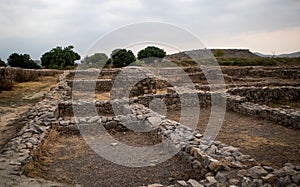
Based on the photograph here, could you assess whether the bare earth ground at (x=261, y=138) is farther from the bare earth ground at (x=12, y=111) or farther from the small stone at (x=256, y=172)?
the bare earth ground at (x=12, y=111)

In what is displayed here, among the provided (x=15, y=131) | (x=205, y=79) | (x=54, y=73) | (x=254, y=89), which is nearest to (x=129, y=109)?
(x=15, y=131)

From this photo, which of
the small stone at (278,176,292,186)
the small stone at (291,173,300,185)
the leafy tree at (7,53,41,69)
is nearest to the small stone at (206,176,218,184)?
the small stone at (278,176,292,186)

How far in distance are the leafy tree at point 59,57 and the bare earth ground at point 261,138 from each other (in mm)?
35022

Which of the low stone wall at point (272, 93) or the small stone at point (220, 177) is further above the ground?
the low stone wall at point (272, 93)

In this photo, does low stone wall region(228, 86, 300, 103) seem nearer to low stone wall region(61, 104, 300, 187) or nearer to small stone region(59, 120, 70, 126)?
low stone wall region(61, 104, 300, 187)

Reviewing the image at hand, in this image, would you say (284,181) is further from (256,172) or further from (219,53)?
(219,53)

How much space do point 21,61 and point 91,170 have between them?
111 ft

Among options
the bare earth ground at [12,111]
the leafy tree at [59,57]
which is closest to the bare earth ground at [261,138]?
the bare earth ground at [12,111]

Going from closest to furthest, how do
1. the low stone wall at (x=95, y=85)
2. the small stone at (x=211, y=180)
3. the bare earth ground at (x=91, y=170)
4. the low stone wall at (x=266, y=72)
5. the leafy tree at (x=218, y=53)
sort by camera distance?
the small stone at (x=211, y=180) < the bare earth ground at (x=91, y=170) < the low stone wall at (x=95, y=85) < the low stone wall at (x=266, y=72) < the leafy tree at (x=218, y=53)

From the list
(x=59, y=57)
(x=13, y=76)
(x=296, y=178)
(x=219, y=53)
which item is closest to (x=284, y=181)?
(x=296, y=178)

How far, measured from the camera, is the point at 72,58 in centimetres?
4372

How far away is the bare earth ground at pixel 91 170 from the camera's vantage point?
5316 mm

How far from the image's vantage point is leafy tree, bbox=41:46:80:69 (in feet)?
139

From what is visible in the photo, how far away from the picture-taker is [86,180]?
532cm
